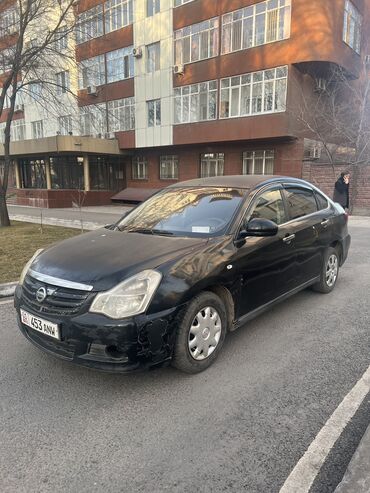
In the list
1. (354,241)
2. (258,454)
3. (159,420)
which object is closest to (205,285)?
(159,420)

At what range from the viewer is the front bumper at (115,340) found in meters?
2.88

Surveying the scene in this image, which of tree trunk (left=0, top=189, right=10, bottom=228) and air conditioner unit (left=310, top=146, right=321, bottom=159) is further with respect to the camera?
air conditioner unit (left=310, top=146, right=321, bottom=159)

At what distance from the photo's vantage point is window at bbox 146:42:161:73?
24203 mm

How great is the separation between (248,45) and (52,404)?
20.9 m

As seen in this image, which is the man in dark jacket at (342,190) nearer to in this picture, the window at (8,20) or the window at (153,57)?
the window at (8,20)

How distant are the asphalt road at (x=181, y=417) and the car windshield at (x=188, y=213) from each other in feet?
4.10

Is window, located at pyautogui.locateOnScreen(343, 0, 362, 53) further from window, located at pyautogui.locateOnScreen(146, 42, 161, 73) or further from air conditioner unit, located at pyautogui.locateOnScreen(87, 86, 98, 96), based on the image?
air conditioner unit, located at pyautogui.locateOnScreen(87, 86, 98, 96)

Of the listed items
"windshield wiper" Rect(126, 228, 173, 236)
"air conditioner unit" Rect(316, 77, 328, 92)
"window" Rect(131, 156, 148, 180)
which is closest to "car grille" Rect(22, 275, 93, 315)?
"windshield wiper" Rect(126, 228, 173, 236)

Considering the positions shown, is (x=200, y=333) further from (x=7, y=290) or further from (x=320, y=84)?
(x=320, y=84)

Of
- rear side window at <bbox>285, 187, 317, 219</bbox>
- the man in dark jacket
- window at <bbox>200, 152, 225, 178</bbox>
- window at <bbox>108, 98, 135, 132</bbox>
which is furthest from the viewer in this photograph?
window at <bbox>108, 98, 135, 132</bbox>

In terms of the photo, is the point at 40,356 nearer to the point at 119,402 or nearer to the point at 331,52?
the point at 119,402

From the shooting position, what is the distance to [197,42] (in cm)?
2211

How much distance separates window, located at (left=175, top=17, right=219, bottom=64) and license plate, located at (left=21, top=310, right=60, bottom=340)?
21.4 metres

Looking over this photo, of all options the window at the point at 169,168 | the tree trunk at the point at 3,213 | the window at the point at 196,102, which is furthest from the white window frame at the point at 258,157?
the tree trunk at the point at 3,213
